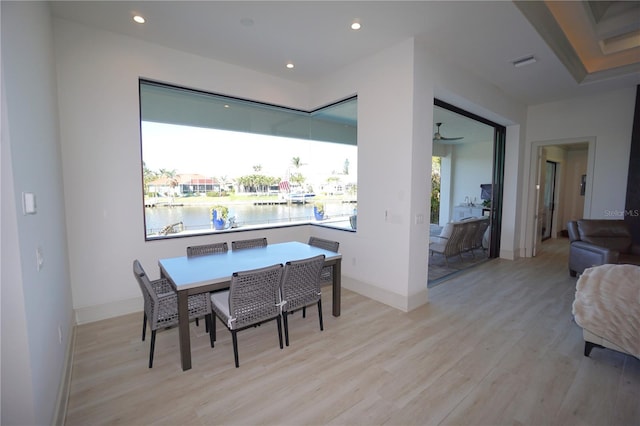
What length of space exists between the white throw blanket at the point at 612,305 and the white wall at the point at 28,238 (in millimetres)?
3958

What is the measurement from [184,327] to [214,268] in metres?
0.56

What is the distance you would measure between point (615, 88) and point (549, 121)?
1012mm

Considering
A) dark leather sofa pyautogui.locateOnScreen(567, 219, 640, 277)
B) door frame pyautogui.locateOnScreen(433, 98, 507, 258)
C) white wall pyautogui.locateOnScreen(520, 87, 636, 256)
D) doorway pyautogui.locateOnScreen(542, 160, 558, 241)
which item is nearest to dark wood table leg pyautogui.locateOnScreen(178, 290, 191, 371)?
dark leather sofa pyautogui.locateOnScreen(567, 219, 640, 277)

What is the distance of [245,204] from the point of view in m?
4.57

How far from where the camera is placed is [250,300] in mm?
2383

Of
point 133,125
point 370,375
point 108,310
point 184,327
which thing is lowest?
point 370,375

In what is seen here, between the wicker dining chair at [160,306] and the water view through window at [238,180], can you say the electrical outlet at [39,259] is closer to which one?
the wicker dining chair at [160,306]

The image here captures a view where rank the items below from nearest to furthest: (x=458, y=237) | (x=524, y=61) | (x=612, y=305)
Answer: (x=612, y=305) < (x=524, y=61) < (x=458, y=237)

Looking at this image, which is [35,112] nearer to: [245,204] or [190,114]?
[190,114]

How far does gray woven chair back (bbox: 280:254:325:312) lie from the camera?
2.59 m

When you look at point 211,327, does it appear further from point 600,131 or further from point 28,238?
point 600,131

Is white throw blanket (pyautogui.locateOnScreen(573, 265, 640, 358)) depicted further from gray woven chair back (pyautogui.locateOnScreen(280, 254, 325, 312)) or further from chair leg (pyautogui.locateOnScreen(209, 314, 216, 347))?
chair leg (pyautogui.locateOnScreen(209, 314, 216, 347))

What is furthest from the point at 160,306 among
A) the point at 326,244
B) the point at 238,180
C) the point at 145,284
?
the point at 238,180

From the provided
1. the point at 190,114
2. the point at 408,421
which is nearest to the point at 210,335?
the point at 408,421
